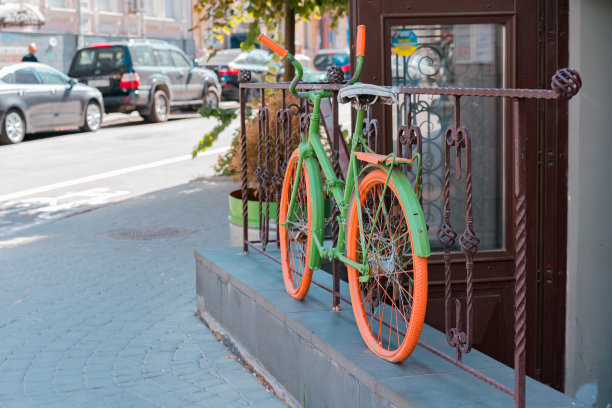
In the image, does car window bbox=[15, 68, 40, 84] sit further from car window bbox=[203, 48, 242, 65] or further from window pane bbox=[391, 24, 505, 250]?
window pane bbox=[391, 24, 505, 250]

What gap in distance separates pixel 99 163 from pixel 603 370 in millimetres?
11053

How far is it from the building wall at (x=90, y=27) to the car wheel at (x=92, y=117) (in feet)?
29.4

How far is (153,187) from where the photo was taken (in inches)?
511

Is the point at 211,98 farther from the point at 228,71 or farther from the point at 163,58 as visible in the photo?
the point at 228,71

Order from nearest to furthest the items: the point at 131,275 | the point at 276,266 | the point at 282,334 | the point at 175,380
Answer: the point at 282,334, the point at 175,380, the point at 276,266, the point at 131,275

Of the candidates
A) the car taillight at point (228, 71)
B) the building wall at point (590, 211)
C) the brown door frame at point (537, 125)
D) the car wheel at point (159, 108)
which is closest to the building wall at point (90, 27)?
the car taillight at point (228, 71)

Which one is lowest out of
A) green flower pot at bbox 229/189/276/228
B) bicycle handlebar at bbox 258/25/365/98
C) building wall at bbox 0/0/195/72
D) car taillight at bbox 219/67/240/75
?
green flower pot at bbox 229/189/276/228

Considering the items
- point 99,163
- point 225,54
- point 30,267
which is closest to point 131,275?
point 30,267

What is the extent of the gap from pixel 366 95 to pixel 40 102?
16.5 m

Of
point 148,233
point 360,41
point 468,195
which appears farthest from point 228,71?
point 468,195

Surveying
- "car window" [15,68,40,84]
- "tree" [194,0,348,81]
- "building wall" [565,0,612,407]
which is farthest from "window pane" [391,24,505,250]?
"car window" [15,68,40,84]

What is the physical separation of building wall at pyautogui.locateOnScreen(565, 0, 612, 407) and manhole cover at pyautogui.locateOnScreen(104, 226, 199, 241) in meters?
4.60

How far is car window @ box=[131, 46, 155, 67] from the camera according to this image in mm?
22906

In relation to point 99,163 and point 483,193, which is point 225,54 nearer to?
point 99,163
